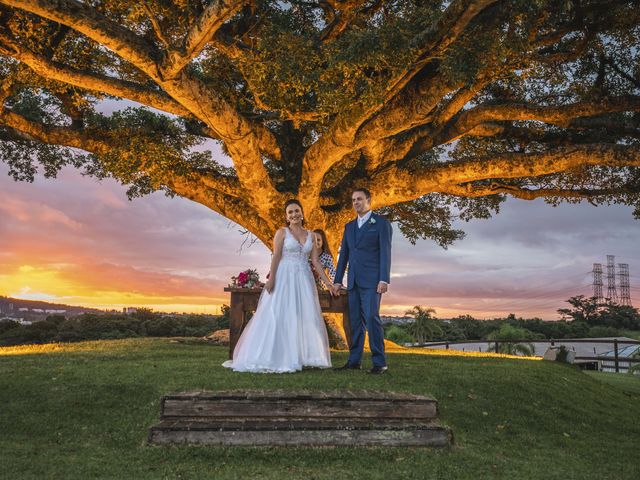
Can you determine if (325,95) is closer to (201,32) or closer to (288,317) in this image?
(201,32)

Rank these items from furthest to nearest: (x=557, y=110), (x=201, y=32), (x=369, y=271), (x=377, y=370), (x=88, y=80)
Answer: (x=557, y=110) < (x=88, y=80) < (x=201, y=32) < (x=377, y=370) < (x=369, y=271)

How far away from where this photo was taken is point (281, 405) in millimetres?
5973

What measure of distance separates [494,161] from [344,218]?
4345 mm

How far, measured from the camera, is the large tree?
10.5 metres

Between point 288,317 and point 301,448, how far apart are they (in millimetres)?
2513

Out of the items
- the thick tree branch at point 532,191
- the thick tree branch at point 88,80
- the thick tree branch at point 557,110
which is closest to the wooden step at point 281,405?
the thick tree branch at point 88,80

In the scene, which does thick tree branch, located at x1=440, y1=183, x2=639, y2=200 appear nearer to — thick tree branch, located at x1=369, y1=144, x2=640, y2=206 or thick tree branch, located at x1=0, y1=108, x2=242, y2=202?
thick tree branch, located at x1=369, y1=144, x2=640, y2=206

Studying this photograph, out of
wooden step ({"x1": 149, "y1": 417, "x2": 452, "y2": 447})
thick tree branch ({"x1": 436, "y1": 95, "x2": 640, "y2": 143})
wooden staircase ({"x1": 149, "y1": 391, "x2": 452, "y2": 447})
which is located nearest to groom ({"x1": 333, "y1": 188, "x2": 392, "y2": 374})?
wooden staircase ({"x1": 149, "y1": 391, "x2": 452, "y2": 447})

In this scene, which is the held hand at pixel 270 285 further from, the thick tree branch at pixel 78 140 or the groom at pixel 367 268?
the thick tree branch at pixel 78 140

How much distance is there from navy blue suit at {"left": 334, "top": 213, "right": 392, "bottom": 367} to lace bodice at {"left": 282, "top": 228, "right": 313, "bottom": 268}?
63cm

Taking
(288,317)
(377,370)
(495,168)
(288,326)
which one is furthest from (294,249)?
(495,168)

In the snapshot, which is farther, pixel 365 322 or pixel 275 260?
pixel 275 260

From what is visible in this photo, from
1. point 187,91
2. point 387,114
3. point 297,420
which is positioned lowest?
point 297,420

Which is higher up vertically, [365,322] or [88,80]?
[88,80]
